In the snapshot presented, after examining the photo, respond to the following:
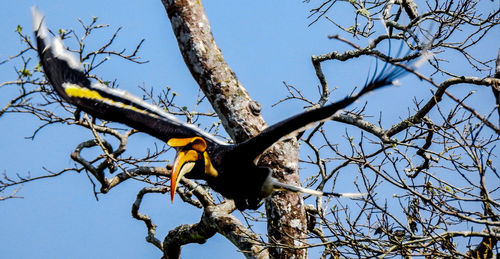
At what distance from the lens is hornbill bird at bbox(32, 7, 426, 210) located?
4266 millimetres

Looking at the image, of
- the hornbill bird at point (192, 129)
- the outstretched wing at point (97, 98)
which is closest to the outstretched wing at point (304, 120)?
the hornbill bird at point (192, 129)

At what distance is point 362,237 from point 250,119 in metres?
1.37

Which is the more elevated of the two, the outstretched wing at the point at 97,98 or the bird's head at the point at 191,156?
the outstretched wing at the point at 97,98

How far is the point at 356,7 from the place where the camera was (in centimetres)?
601

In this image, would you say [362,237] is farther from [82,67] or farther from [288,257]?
[82,67]

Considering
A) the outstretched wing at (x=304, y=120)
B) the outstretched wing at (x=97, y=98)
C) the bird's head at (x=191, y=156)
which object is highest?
the outstretched wing at (x=97, y=98)

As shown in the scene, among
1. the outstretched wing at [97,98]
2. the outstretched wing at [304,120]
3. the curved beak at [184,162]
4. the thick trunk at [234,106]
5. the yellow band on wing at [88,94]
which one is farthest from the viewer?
the yellow band on wing at [88,94]

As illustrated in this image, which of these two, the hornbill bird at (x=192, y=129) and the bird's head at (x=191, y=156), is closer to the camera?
the hornbill bird at (x=192, y=129)

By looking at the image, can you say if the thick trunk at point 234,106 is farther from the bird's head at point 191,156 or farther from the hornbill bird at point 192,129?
the bird's head at point 191,156

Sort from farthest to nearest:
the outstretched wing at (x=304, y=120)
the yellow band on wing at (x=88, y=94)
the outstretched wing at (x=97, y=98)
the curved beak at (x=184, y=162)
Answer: the yellow band on wing at (x=88, y=94)
the outstretched wing at (x=97, y=98)
the curved beak at (x=184, y=162)
the outstretched wing at (x=304, y=120)

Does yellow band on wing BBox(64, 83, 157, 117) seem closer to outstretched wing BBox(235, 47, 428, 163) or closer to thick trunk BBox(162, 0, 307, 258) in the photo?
thick trunk BBox(162, 0, 307, 258)

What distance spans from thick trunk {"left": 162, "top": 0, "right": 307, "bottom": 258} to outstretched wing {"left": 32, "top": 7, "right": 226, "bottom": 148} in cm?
48

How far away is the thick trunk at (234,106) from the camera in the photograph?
4.81 m

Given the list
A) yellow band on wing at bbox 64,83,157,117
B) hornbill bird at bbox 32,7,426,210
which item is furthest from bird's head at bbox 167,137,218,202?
yellow band on wing at bbox 64,83,157,117
